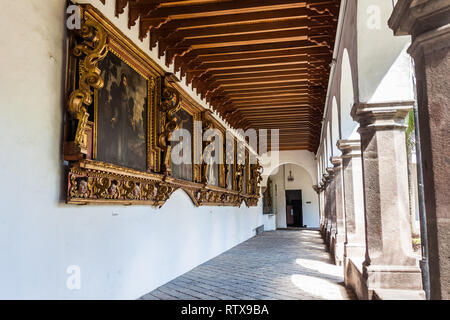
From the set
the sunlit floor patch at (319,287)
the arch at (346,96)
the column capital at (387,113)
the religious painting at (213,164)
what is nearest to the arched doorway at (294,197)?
the religious painting at (213,164)

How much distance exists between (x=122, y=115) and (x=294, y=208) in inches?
1088

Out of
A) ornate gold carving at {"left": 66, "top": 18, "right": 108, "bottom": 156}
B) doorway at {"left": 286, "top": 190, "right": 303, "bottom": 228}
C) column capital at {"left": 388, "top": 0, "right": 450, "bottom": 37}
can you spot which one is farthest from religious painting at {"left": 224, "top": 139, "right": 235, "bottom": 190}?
doorway at {"left": 286, "top": 190, "right": 303, "bottom": 228}

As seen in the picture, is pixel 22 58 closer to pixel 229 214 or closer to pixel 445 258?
pixel 445 258

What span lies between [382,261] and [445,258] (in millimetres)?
2763

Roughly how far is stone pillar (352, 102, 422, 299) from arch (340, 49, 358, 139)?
191cm

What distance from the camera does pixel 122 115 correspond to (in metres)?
5.36

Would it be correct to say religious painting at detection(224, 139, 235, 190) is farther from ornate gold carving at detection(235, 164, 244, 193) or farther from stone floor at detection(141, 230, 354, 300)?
stone floor at detection(141, 230, 354, 300)

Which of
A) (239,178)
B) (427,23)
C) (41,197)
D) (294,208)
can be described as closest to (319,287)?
(41,197)

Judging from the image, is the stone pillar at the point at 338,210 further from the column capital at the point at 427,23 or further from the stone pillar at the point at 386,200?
the column capital at the point at 427,23

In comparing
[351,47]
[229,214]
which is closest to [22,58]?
[351,47]

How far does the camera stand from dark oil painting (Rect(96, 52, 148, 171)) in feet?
15.9

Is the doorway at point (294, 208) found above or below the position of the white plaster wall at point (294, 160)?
below

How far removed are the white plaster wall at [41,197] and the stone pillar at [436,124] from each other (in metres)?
3.20

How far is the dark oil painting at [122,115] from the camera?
4859mm
